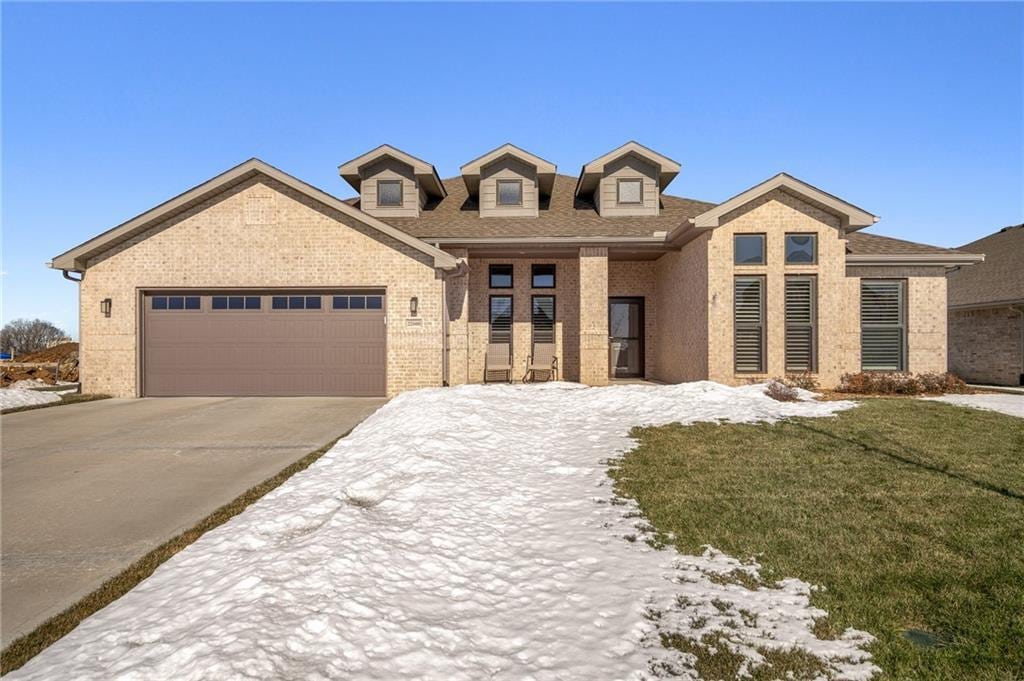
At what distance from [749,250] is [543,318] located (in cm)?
644

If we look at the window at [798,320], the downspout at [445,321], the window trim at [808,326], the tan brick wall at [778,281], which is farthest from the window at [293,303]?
the window at [798,320]

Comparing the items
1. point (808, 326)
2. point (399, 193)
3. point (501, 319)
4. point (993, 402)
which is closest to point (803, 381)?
point (808, 326)

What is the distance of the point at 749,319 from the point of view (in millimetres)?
13375

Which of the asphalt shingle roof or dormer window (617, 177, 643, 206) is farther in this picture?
dormer window (617, 177, 643, 206)

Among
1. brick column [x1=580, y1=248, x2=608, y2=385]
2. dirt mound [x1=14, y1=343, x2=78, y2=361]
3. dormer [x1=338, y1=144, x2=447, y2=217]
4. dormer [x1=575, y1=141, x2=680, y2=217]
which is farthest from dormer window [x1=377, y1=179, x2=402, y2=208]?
dirt mound [x1=14, y1=343, x2=78, y2=361]

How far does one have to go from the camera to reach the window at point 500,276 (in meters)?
16.5

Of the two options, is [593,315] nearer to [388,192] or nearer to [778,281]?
[778,281]

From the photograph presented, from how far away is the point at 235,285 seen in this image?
1304cm

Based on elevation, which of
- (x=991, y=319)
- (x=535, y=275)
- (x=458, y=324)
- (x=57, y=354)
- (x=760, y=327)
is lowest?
(x=57, y=354)

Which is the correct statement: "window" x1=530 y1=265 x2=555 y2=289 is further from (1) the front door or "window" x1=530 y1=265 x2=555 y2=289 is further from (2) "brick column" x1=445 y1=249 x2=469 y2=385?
(2) "brick column" x1=445 y1=249 x2=469 y2=385

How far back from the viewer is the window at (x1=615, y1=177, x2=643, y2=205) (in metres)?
16.9

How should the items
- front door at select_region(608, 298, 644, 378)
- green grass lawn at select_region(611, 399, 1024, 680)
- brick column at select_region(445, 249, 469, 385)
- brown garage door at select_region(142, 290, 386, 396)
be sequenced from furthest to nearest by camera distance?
front door at select_region(608, 298, 644, 378) → brick column at select_region(445, 249, 469, 385) → brown garage door at select_region(142, 290, 386, 396) → green grass lawn at select_region(611, 399, 1024, 680)

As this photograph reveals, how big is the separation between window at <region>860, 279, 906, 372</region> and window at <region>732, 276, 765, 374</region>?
299cm

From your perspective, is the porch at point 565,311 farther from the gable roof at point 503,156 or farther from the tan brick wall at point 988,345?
the tan brick wall at point 988,345
